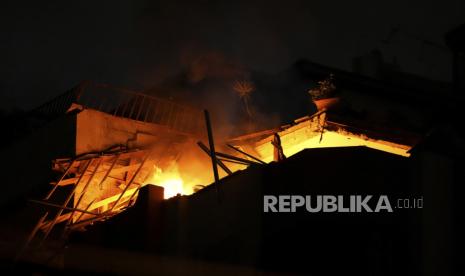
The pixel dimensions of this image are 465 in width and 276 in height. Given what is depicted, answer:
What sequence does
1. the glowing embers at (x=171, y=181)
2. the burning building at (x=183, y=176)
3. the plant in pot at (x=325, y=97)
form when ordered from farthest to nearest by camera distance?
A: the glowing embers at (x=171, y=181) → the plant in pot at (x=325, y=97) → the burning building at (x=183, y=176)

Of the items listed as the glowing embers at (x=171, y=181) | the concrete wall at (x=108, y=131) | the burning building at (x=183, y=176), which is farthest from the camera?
the glowing embers at (x=171, y=181)

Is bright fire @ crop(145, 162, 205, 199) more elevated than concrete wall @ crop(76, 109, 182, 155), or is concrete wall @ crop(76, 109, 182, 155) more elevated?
concrete wall @ crop(76, 109, 182, 155)

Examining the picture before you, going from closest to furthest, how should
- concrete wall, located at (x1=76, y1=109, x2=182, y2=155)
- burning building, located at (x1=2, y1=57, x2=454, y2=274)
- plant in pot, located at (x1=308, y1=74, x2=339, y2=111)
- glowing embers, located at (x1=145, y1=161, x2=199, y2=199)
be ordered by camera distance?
burning building, located at (x1=2, y1=57, x2=454, y2=274) < plant in pot, located at (x1=308, y1=74, x2=339, y2=111) < concrete wall, located at (x1=76, y1=109, x2=182, y2=155) < glowing embers, located at (x1=145, y1=161, x2=199, y2=199)

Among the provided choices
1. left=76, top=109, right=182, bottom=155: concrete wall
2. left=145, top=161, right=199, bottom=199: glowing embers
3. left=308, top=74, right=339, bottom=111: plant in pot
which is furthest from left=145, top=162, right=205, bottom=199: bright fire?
left=308, top=74, right=339, bottom=111: plant in pot

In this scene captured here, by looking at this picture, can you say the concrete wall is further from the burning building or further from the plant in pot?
the plant in pot

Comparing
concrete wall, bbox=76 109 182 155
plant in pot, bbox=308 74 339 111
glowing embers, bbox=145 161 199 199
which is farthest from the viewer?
glowing embers, bbox=145 161 199 199

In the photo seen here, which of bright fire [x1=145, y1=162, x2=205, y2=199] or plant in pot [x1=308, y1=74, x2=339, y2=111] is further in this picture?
bright fire [x1=145, y1=162, x2=205, y2=199]

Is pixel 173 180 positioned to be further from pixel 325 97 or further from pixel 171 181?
pixel 325 97

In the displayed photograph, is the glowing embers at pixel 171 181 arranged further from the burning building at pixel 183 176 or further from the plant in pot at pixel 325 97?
the plant in pot at pixel 325 97

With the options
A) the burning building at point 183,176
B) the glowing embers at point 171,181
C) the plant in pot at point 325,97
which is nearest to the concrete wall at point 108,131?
the burning building at point 183,176

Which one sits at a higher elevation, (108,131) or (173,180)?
(108,131)

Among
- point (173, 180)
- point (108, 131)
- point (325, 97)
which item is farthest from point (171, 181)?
point (325, 97)

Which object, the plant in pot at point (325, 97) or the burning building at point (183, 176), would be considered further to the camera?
the plant in pot at point (325, 97)

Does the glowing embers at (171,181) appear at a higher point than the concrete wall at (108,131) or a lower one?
lower
